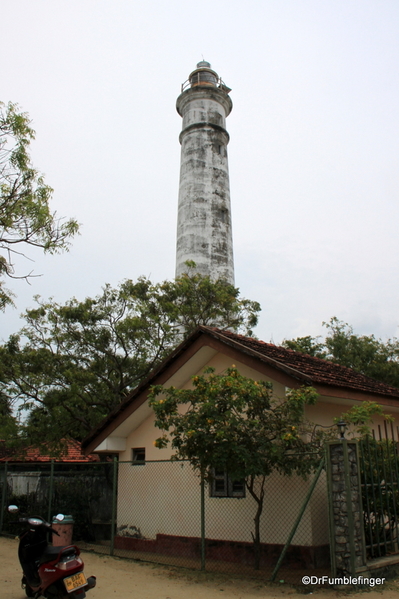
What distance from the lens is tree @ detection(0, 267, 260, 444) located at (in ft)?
48.6

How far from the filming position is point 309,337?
86.5ft

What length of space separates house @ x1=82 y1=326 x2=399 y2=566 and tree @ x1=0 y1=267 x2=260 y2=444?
3228mm

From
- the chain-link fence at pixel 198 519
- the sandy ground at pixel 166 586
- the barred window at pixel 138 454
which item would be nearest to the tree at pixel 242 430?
the chain-link fence at pixel 198 519

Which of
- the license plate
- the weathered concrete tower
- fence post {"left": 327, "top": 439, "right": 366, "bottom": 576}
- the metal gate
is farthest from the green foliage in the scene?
the weathered concrete tower

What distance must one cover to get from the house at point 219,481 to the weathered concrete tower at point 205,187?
13789 millimetres

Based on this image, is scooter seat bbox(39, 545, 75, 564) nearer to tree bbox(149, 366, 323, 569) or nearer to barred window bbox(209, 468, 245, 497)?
tree bbox(149, 366, 323, 569)

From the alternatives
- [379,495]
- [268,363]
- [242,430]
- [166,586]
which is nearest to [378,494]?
[379,495]

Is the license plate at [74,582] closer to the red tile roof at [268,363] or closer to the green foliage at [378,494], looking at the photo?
the green foliage at [378,494]

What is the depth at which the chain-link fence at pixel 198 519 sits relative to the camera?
8211 millimetres

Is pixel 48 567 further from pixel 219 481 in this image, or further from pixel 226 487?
pixel 219 481

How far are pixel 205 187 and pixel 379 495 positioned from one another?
20339 mm

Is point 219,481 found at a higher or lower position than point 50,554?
higher

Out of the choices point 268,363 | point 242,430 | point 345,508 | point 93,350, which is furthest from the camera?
point 93,350

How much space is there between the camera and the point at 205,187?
25656 millimetres
